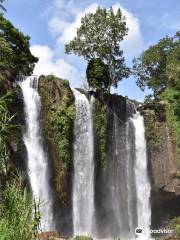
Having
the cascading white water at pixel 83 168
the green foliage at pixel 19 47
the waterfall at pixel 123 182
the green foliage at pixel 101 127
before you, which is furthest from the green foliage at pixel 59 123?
the green foliage at pixel 19 47

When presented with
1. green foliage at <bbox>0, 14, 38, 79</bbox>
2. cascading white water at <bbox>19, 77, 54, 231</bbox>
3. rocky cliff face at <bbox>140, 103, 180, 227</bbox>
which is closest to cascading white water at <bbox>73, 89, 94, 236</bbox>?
cascading white water at <bbox>19, 77, 54, 231</bbox>

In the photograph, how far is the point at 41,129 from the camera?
3500 centimetres

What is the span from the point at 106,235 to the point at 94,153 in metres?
6.04

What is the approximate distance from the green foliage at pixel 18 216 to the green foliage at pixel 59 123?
20.4 meters

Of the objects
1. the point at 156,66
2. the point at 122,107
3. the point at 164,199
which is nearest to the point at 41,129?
the point at 122,107

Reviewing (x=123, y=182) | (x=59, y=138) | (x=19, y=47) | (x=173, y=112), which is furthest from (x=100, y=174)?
(x=19, y=47)

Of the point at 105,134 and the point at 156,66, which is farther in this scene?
the point at 156,66

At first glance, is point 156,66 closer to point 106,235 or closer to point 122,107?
point 122,107

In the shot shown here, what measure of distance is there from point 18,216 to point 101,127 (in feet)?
82.9

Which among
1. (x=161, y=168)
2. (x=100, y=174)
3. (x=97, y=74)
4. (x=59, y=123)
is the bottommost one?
(x=100, y=174)

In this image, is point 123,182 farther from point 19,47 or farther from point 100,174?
point 19,47

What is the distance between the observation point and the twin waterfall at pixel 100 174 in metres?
34.1

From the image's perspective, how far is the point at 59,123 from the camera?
35.4m

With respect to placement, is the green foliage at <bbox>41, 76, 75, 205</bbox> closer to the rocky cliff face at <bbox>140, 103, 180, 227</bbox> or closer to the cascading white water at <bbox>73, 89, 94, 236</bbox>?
the cascading white water at <bbox>73, 89, 94, 236</bbox>
